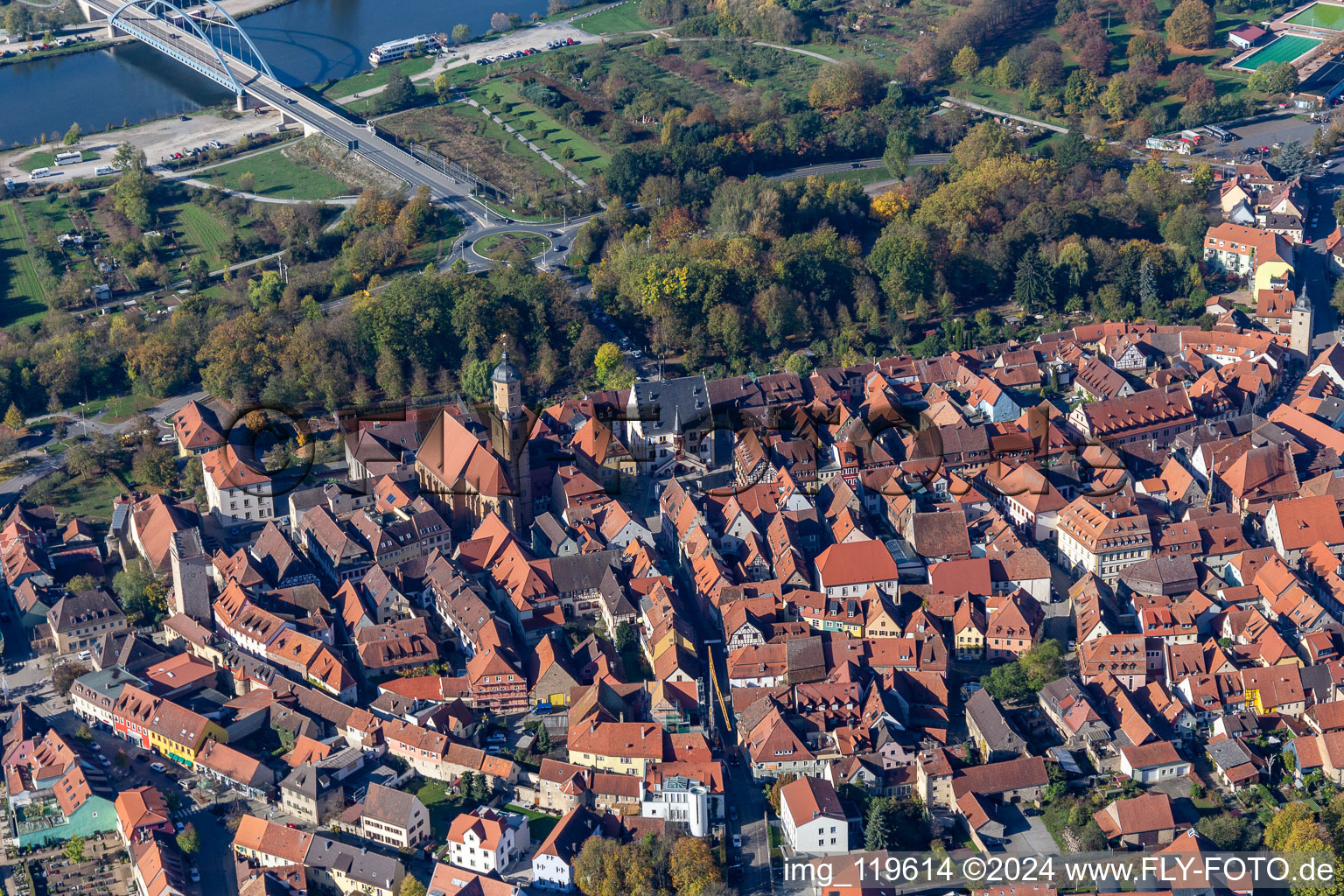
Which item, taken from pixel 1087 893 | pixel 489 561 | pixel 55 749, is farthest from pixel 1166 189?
pixel 55 749

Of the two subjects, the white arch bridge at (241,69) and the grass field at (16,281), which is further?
the white arch bridge at (241,69)

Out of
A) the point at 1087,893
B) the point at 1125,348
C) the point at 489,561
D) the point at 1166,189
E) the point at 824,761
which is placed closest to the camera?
the point at 1087,893

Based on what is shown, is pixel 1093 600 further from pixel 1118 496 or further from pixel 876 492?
pixel 876 492

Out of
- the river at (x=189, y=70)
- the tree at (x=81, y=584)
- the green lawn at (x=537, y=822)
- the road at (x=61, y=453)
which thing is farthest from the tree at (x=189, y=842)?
the river at (x=189, y=70)

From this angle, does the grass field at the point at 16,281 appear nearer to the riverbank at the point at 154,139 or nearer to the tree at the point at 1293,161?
the riverbank at the point at 154,139

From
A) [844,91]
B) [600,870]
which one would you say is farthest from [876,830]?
[844,91]

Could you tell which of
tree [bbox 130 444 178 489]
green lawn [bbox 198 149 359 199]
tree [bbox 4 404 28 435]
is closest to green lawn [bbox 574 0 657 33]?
green lawn [bbox 198 149 359 199]

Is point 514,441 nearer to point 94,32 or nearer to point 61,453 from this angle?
point 61,453
